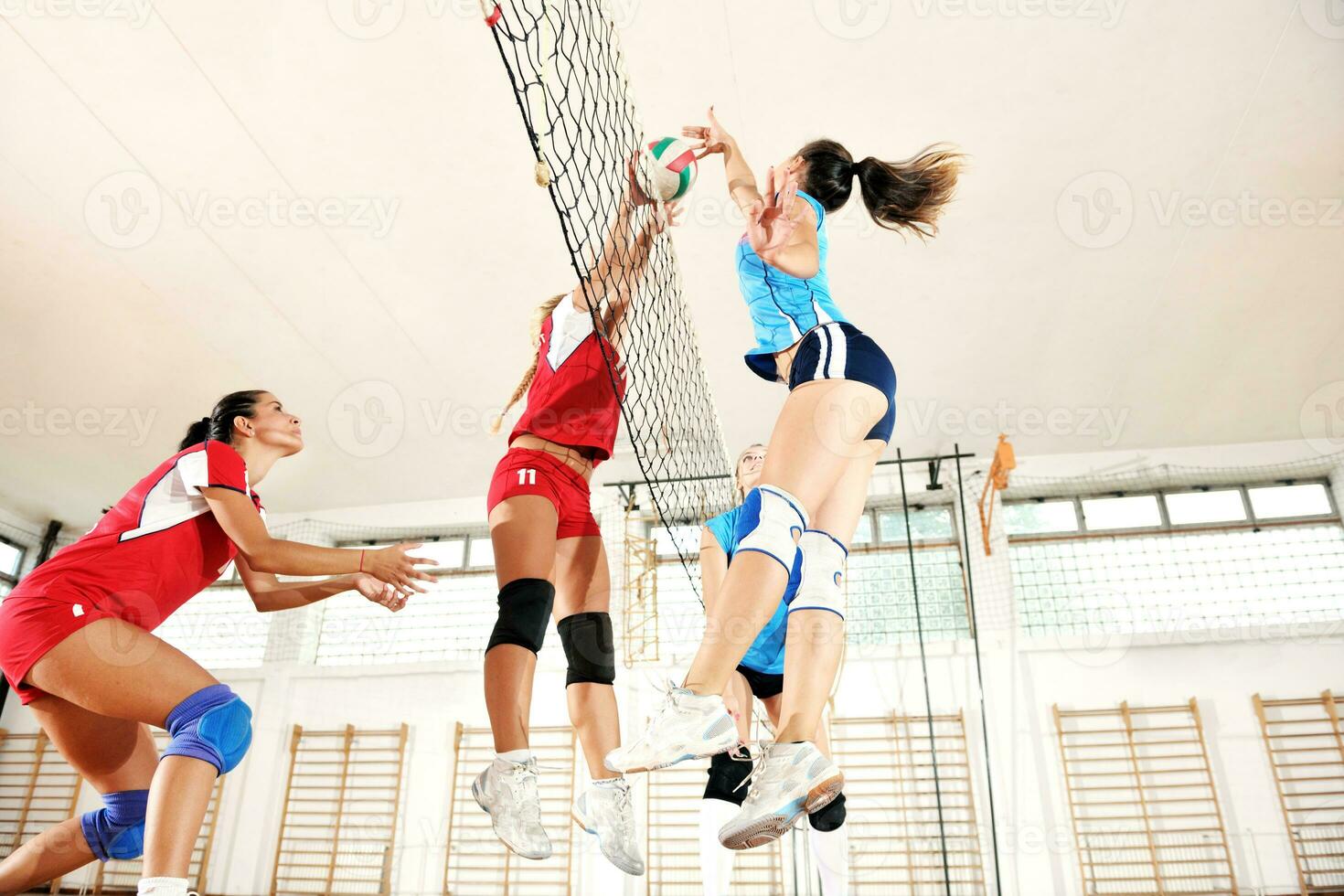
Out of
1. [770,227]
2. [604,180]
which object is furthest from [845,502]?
[604,180]

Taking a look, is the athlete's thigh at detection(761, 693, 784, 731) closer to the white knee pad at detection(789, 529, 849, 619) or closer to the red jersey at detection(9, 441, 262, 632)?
the white knee pad at detection(789, 529, 849, 619)

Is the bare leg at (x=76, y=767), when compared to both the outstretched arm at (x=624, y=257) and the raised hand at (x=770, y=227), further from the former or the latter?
the raised hand at (x=770, y=227)

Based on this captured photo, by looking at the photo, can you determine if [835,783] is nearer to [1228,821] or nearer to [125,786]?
[125,786]

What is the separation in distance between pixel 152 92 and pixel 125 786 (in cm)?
402

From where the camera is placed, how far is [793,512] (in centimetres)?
174

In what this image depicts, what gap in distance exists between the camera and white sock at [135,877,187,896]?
174 centimetres

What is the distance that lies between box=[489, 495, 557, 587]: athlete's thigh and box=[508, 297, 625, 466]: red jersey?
25cm

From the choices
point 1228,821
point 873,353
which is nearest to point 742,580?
point 873,353

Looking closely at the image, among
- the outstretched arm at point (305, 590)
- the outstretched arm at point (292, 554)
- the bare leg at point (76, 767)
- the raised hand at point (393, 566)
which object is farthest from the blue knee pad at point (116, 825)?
the raised hand at point (393, 566)

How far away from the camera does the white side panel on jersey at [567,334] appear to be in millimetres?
2533

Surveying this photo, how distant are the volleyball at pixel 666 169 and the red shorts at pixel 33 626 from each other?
5.83 feet

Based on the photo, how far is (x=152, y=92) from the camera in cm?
478

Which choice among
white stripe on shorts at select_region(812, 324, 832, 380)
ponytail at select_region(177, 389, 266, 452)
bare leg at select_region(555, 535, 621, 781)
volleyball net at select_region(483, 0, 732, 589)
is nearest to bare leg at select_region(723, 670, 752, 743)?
volleyball net at select_region(483, 0, 732, 589)

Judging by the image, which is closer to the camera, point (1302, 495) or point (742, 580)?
point (742, 580)
